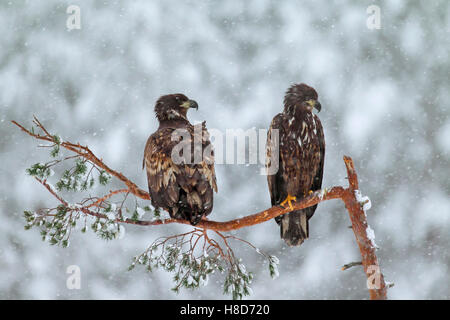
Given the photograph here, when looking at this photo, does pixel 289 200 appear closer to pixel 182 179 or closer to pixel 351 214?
pixel 351 214

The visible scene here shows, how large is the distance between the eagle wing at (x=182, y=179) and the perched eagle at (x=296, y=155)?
93 centimetres

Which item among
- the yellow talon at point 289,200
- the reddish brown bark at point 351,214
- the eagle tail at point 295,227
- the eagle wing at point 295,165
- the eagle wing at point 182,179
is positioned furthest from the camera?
the eagle tail at point 295,227

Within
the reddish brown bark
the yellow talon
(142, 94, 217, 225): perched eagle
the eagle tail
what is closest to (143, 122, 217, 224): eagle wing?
(142, 94, 217, 225): perched eagle

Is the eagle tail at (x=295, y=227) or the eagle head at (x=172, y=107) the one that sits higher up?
the eagle head at (x=172, y=107)

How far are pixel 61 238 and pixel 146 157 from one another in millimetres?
956

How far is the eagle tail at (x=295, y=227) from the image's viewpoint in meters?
4.47

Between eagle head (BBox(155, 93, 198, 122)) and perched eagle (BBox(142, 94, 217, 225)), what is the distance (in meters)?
0.35

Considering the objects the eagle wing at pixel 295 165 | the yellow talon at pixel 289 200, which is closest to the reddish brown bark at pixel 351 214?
the yellow talon at pixel 289 200

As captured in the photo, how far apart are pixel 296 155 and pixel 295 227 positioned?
28.4 inches

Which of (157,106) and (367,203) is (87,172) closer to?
(157,106)

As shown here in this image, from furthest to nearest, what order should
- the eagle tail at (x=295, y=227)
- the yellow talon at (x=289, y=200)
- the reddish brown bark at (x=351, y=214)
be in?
the eagle tail at (x=295, y=227)
the yellow talon at (x=289, y=200)
the reddish brown bark at (x=351, y=214)

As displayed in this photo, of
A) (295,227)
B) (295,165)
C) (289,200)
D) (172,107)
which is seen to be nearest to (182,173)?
(172,107)

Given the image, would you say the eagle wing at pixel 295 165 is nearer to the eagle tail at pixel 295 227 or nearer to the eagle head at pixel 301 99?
the eagle tail at pixel 295 227

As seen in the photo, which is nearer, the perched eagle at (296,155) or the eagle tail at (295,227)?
the perched eagle at (296,155)
